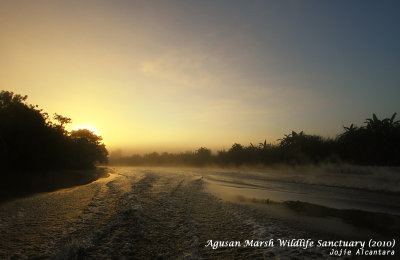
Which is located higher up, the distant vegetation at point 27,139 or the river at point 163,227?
the distant vegetation at point 27,139

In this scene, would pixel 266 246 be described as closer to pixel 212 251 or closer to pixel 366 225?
pixel 212 251

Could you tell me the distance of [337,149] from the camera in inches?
1550

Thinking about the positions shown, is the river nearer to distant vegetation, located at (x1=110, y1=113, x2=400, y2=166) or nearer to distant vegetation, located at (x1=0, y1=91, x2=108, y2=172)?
distant vegetation, located at (x1=0, y1=91, x2=108, y2=172)

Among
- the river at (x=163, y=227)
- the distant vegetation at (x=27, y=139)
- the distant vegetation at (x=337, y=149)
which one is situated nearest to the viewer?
the river at (x=163, y=227)

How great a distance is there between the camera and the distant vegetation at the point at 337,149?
3431 centimetres

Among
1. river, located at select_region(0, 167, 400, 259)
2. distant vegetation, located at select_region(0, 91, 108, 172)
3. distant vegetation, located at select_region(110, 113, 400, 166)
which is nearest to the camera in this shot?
river, located at select_region(0, 167, 400, 259)

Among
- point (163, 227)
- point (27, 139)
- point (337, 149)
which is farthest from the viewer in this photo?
point (337, 149)

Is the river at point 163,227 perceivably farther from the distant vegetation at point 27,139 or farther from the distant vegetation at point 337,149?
the distant vegetation at point 337,149

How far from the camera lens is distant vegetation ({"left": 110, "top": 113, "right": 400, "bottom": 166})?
113 ft

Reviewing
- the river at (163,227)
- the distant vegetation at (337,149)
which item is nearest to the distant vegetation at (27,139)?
the river at (163,227)

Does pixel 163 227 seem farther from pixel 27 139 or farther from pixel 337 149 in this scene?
pixel 337 149

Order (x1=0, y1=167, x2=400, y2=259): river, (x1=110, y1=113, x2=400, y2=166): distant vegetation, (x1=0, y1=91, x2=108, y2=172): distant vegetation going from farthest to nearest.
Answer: (x1=110, y1=113, x2=400, y2=166): distant vegetation, (x1=0, y1=91, x2=108, y2=172): distant vegetation, (x1=0, y1=167, x2=400, y2=259): river

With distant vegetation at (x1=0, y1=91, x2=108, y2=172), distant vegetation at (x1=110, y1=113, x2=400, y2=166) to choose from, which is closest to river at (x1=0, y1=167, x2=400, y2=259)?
distant vegetation at (x1=0, y1=91, x2=108, y2=172)

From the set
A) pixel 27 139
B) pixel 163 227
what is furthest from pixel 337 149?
pixel 27 139
